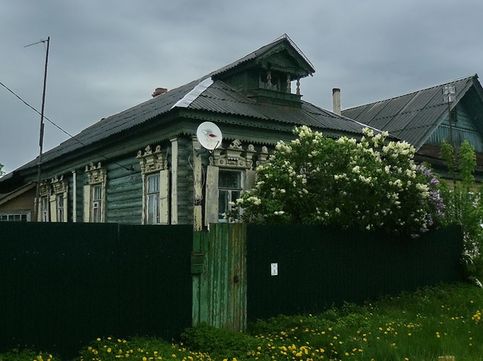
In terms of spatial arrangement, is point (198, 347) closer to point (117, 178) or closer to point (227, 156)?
point (227, 156)

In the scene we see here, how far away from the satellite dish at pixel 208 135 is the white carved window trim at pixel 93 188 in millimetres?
6614

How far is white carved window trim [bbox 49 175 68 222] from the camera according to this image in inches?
794

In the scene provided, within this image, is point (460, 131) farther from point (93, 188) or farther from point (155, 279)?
point (155, 279)

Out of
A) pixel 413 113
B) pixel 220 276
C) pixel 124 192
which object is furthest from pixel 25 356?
pixel 413 113

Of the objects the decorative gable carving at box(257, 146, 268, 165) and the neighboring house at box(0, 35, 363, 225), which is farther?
the decorative gable carving at box(257, 146, 268, 165)

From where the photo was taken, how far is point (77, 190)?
63.3ft

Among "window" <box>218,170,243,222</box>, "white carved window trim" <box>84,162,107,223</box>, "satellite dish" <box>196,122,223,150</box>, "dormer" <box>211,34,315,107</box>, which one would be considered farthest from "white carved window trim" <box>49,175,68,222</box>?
"satellite dish" <box>196,122,223,150</box>

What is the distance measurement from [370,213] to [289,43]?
23.9 feet

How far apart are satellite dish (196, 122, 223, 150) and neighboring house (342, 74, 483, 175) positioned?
435 inches

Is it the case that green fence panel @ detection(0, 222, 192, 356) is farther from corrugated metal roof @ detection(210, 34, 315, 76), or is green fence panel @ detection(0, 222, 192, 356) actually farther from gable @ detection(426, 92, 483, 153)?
gable @ detection(426, 92, 483, 153)

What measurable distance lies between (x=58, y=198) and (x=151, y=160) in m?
7.90

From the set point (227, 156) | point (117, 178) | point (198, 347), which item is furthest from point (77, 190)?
point (198, 347)

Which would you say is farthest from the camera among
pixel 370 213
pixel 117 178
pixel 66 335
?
pixel 117 178

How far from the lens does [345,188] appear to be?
37.2 ft
